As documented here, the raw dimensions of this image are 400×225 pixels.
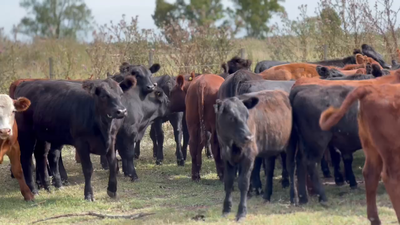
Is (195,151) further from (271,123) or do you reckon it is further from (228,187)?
(228,187)

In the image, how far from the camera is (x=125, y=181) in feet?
33.7

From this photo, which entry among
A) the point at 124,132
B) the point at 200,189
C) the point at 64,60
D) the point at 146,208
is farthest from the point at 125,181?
the point at 64,60

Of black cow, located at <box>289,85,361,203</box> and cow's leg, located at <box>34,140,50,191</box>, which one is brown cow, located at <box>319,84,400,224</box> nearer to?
black cow, located at <box>289,85,361,203</box>

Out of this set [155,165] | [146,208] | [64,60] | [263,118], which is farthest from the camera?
[64,60]

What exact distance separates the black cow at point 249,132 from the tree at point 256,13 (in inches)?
1322

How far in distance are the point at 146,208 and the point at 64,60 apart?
13.2m

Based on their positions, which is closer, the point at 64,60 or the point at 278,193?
the point at 278,193

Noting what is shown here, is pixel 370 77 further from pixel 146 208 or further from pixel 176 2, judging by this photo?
pixel 176 2

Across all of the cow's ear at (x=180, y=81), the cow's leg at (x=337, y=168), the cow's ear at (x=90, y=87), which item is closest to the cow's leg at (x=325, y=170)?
the cow's leg at (x=337, y=168)

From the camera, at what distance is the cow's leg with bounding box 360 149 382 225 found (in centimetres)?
655

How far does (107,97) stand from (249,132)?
7.81 feet

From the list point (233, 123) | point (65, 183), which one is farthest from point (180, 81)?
point (233, 123)

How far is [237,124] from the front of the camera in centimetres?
708

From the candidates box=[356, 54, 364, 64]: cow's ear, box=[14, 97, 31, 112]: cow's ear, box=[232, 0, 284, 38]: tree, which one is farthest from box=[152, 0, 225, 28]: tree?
box=[14, 97, 31, 112]: cow's ear
